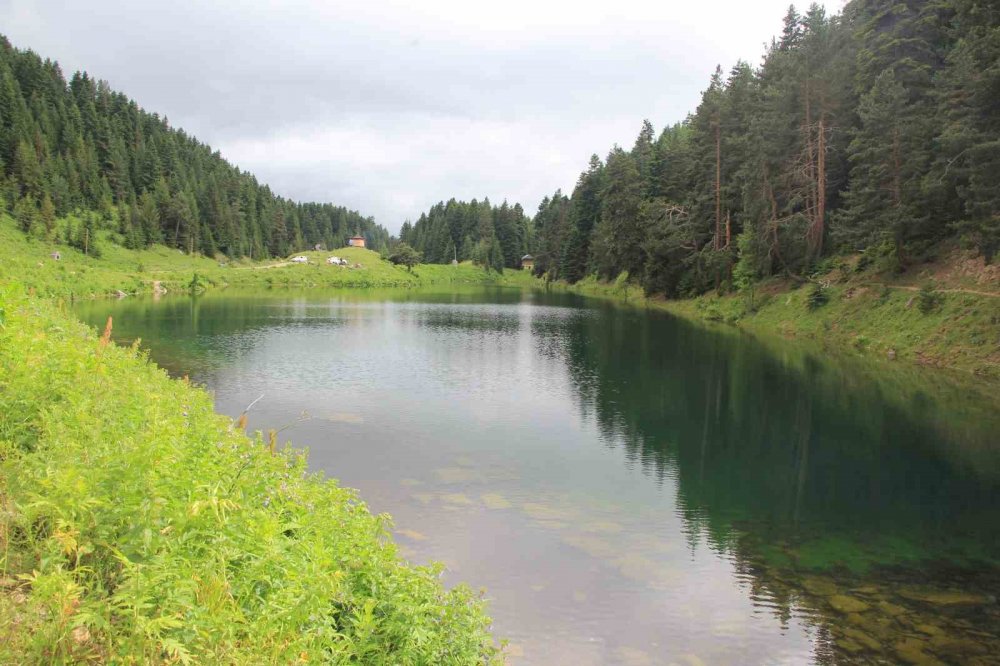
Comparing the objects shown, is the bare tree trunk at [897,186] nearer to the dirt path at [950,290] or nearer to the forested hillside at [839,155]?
the forested hillside at [839,155]

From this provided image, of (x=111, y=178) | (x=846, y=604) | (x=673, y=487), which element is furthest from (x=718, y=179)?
(x=111, y=178)

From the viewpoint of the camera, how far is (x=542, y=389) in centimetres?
2653

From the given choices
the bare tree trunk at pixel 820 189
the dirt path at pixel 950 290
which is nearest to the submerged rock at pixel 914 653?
the dirt path at pixel 950 290

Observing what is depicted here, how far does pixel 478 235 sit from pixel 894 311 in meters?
134

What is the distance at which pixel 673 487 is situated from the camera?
50.2ft

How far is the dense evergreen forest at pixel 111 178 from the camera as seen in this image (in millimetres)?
99188

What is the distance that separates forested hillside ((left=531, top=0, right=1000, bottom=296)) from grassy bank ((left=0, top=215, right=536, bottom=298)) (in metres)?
49.6

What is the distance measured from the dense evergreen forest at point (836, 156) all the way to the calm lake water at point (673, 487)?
34.4 feet

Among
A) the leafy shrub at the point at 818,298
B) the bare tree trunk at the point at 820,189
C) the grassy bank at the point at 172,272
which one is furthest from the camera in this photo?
the grassy bank at the point at 172,272

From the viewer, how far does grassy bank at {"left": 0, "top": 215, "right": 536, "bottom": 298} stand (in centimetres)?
5881

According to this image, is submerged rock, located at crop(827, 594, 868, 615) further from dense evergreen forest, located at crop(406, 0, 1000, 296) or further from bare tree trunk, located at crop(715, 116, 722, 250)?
bare tree trunk, located at crop(715, 116, 722, 250)

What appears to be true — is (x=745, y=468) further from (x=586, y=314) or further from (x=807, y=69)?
(x=586, y=314)

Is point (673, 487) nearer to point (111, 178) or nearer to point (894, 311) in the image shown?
point (894, 311)

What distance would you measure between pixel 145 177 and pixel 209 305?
291 ft
